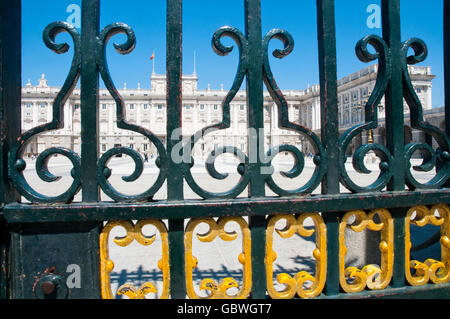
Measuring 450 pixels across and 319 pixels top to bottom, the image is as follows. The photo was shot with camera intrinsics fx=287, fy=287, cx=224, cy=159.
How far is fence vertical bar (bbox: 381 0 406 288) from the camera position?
1.06 meters

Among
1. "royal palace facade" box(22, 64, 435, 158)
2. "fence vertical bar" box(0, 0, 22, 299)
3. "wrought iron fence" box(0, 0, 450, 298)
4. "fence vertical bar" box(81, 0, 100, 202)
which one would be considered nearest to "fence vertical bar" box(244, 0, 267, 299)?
"wrought iron fence" box(0, 0, 450, 298)

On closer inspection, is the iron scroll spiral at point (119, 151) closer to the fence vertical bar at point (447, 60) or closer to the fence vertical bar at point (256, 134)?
the fence vertical bar at point (256, 134)

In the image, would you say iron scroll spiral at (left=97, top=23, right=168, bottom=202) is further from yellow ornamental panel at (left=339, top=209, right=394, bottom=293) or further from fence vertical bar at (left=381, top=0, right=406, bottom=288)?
fence vertical bar at (left=381, top=0, right=406, bottom=288)

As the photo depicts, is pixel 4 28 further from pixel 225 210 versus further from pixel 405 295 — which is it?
pixel 405 295

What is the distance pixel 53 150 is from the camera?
0.92m

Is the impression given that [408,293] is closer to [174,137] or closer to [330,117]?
[330,117]

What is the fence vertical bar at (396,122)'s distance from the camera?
106 centimetres

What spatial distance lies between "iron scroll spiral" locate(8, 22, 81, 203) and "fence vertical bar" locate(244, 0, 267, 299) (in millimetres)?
563

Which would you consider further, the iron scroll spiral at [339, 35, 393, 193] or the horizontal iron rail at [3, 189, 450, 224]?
the iron scroll spiral at [339, 35, 393, 193]

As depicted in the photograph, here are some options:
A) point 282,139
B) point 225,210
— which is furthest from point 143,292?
point 282,139

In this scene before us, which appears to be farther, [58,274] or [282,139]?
[282,139]

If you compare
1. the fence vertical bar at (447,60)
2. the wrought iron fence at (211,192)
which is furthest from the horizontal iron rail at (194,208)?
the fence vertical bar at (447,60)

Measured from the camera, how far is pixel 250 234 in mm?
967
